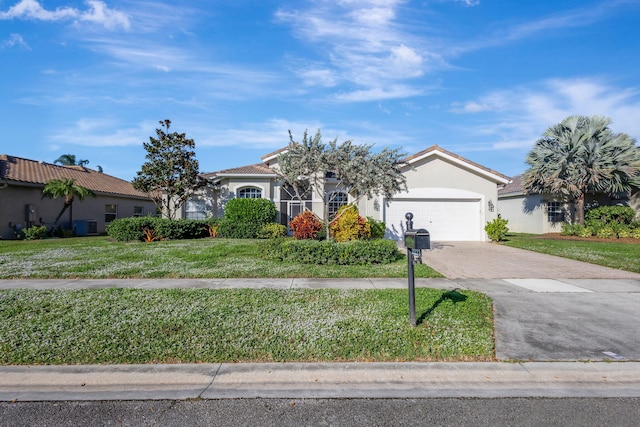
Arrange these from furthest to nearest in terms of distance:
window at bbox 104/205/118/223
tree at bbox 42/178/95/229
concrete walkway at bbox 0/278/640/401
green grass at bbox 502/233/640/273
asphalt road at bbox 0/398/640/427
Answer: window at bbox 104/205/118/223
tree at bbox 42/178/95/229
green grass at bbox 502/233/640/273
concrete walkway at bbox 0/278/640/401
asphalt road at bbox 0/398/640/427

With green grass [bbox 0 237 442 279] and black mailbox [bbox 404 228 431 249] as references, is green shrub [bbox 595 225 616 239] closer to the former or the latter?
green grass [bbox 0 237 442 279]

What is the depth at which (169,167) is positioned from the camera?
749 inches

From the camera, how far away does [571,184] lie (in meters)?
19.5

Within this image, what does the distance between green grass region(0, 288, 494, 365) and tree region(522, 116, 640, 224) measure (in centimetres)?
1669

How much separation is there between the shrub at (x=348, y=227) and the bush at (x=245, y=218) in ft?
16.0

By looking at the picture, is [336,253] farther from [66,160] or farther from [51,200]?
[66,160]

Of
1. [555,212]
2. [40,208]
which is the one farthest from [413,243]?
[40,208]

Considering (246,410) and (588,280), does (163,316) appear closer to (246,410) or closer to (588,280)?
(246,410)

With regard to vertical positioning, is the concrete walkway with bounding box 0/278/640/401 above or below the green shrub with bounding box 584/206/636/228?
below

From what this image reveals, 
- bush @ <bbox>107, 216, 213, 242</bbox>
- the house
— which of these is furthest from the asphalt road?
bush @ <bbox>107, 216, 213, 242</bbox>

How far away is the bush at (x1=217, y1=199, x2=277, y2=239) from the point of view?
58.5ft

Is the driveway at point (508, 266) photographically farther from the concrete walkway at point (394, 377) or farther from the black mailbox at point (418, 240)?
the black mailbox at point (418, 240)

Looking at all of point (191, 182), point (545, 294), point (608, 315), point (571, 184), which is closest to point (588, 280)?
point (545, 294)

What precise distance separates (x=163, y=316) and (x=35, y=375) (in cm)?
181
